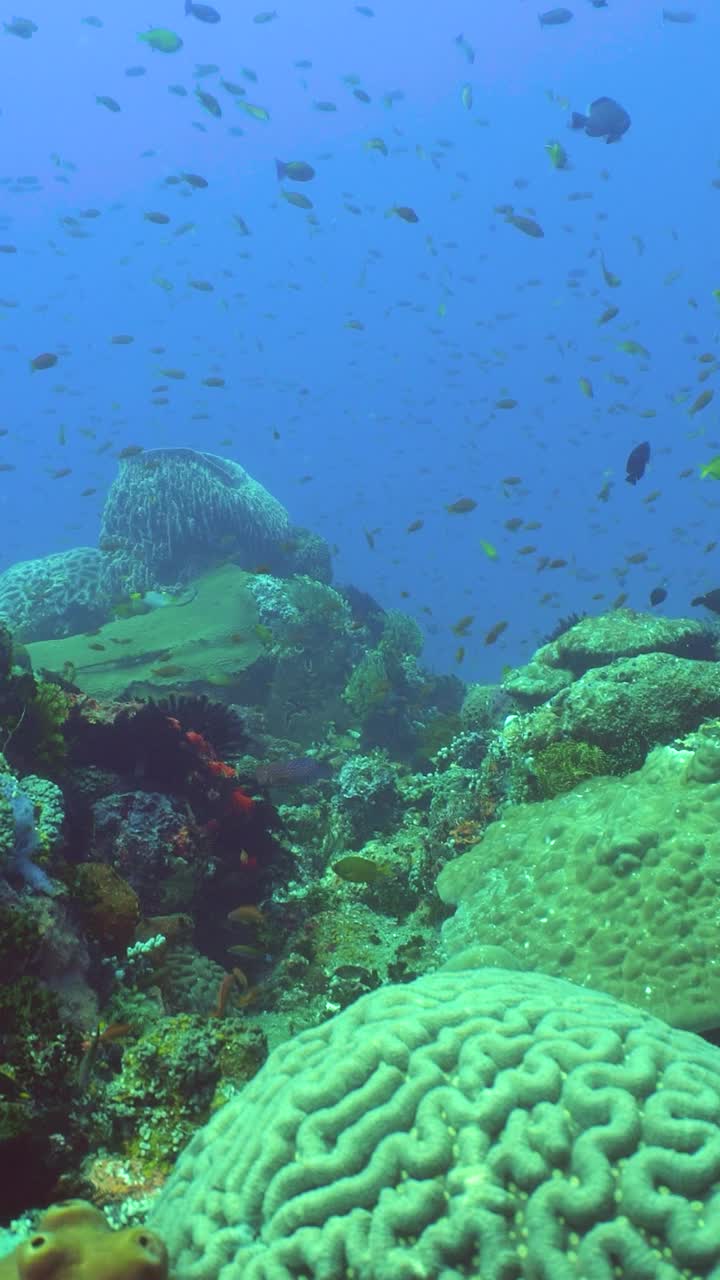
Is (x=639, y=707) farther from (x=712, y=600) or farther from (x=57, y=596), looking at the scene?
(x=57, y=596)

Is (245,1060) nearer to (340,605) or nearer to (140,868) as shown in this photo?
(140,868)

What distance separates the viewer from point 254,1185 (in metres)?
2.92

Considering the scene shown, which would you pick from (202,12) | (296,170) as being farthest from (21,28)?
(296,170)

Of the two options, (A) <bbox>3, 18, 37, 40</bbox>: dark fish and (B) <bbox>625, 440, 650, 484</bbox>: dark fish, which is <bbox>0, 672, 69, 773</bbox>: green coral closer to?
(B) <bbox>625, 440, 650, 484</bbox>: dark fish

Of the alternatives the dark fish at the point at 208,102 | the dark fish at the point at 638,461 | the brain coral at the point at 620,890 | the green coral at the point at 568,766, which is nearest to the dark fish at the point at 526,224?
the dark fish at the point at 208,102

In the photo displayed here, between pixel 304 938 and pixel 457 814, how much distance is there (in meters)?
2.66

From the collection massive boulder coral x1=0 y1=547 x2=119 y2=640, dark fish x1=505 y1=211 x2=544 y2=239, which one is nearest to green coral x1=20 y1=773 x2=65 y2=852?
massive boulder coral x1=0 y1=547 x2=119 y2=640

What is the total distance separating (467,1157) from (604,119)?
1514 centimetres

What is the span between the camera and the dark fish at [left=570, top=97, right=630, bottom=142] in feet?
41.8

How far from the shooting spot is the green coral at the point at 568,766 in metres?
7.73

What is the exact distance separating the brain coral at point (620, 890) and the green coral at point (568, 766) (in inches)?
17.4

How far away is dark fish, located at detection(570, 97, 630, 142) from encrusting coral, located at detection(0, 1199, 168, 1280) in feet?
50.2

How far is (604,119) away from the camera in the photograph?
506 inches

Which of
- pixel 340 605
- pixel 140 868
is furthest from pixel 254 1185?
pixel 340 605
